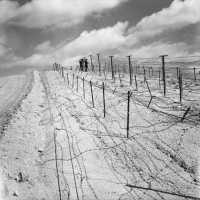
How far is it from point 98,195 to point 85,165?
6.57 feet

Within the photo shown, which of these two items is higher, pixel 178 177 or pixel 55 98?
pixel 55 98

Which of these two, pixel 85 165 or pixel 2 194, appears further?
pixel 85 165

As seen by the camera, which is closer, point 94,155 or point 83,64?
point 94,155

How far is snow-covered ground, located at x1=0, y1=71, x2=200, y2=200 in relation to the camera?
9.70m

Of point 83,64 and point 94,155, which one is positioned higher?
point 83,64

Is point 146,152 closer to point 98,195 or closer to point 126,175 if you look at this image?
point 126,175

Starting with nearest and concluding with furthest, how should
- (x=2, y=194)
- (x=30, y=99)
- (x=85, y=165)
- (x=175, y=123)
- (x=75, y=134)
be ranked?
(x=2, y=194) < (x=85, y=165) < (x=75, y=134) < (x=175, y=123) < (x=30, y=99)

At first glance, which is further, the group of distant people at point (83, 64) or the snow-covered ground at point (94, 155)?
the group of distant people at point (83, 64)

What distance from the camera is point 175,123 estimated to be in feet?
52.4

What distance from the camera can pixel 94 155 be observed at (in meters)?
12.2

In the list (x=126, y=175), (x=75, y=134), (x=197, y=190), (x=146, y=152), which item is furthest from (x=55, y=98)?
(x=197, y=190)

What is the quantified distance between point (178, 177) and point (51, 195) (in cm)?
450

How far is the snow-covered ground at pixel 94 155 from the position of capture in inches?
382

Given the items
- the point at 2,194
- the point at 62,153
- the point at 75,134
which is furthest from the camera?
the point at 75,134
